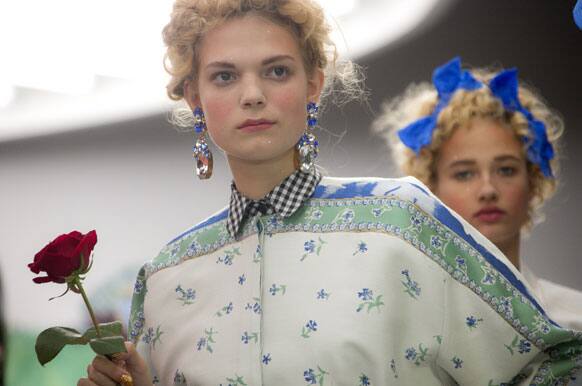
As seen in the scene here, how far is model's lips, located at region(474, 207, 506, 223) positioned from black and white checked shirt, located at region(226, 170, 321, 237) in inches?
29.3

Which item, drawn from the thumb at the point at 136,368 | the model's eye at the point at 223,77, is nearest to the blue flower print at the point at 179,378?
the thumb at the point at 136,368

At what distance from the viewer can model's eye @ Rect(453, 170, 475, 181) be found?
2.57 m

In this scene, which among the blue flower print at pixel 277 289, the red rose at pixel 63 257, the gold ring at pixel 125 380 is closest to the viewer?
the red rose at pixel 63 257

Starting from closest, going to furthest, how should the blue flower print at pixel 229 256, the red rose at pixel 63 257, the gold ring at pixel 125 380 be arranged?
the red rose at pixel 63 257, the gold ring at pixel 125 380, the blue flower print at pixel 229 256

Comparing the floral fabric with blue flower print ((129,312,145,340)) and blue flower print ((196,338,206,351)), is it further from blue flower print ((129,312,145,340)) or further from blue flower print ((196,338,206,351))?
blue flower print ((129,312,145,340))

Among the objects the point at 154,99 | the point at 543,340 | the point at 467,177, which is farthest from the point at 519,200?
the point at 154,99

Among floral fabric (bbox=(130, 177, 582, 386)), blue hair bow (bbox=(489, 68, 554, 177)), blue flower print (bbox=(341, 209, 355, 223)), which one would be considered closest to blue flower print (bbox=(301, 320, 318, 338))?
floral fabric (bbox=(130, 177, 582, 386))

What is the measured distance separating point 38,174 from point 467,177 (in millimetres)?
1931

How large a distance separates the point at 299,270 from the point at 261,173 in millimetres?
216

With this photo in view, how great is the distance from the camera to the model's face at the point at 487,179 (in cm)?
249

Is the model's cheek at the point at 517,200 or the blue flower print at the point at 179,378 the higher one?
the model's cheek at the point at 517,200

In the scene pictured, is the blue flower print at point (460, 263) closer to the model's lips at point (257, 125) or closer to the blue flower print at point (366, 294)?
the blue flower print at point (366, 294)

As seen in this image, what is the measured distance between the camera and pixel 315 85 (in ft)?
6.28

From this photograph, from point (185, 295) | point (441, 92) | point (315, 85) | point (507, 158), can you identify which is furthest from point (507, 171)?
point (185, 295)
